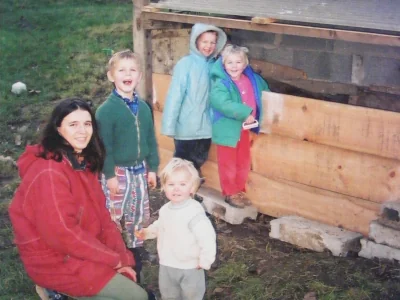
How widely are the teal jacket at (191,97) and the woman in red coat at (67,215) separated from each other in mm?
1537

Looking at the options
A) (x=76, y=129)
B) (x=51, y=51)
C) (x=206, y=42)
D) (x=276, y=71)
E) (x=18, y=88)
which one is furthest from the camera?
(x=51, y=51)

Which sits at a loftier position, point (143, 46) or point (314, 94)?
point (143, 46)

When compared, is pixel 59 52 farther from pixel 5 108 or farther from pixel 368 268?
pixel 368 268

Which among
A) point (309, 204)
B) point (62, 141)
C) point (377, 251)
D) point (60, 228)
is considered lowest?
point (377, 251)

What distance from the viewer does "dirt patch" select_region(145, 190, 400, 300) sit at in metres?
4.04

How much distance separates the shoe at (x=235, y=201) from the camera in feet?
17.2

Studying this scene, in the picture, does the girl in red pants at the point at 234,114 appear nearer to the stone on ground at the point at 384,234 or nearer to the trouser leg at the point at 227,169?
the trouser leg at the point at 227,169

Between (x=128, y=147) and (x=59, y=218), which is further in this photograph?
(x=128, y=147)

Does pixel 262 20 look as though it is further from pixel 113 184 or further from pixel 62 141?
pixel 62 141

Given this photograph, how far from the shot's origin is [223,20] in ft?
A: 16.0

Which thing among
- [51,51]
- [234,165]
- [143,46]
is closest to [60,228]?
[234,165]

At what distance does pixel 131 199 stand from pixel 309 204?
1.46m

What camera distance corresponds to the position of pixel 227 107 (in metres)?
4.89

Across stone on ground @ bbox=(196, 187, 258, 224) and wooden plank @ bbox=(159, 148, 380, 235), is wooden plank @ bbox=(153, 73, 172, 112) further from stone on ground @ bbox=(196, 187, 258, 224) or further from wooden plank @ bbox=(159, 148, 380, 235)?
stone on ground @ bbox=(196, 187, 258, 224)
